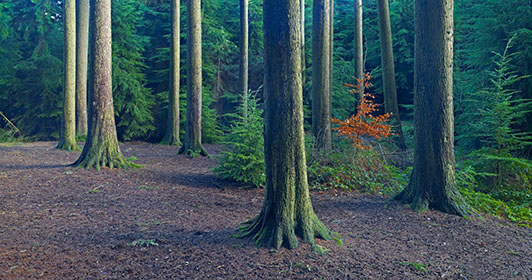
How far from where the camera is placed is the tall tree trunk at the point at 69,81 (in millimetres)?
11901

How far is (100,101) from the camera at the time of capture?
27.9 feet

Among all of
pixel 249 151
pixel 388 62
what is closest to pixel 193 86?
pixel 249 151

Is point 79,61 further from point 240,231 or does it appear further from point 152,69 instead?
point 240,231

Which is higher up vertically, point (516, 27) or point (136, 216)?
point (516, 27)

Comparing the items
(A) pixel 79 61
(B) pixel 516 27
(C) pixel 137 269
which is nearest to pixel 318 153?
(C) pixel 137 269

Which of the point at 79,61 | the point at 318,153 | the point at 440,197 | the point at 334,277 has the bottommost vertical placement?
the point at 334,277

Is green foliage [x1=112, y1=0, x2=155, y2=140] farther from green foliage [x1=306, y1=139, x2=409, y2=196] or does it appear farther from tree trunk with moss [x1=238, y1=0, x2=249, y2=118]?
green foliage [x1=306, y1=139, x2=409, y2=196]

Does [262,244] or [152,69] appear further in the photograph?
[152,69]

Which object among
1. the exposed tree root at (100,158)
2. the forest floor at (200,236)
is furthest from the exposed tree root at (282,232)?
the exposed tree root at (100,158)

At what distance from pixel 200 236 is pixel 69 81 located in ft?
32.8

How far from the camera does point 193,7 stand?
11492mm

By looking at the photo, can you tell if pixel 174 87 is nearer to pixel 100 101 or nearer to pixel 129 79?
pixel 129 79

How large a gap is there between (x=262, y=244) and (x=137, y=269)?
1324mm

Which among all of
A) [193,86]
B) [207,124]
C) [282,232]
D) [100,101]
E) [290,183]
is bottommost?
[282,232]
